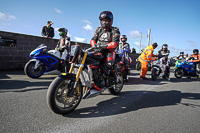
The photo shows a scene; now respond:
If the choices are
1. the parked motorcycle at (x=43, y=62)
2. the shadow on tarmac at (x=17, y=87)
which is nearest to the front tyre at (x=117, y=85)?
the shadow on tarmac at (x=17, y=87)

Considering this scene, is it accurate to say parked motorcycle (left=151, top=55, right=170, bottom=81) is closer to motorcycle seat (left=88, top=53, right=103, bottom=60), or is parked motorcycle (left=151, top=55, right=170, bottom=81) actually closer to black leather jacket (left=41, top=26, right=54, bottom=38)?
motorcycle seat (left=88, top=53, right=103, bottom=60)

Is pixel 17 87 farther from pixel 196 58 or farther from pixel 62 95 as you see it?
pixel 196 58

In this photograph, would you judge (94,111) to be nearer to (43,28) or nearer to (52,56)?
(52,56)

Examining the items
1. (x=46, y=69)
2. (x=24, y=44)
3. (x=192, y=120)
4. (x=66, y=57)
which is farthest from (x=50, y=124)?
(x=24, y=44)

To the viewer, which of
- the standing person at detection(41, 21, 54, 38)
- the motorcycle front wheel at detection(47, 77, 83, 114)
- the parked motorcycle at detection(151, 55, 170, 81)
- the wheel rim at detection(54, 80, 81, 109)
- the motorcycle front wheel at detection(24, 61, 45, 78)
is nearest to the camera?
the motorcycle front wheel at detection(47, 77, 83, 114)

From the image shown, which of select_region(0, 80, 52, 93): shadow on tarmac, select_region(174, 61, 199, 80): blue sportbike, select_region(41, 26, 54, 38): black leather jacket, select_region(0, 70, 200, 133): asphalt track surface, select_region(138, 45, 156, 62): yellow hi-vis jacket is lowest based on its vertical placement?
select_region(0, 70, 200, 133): asphalt track surface

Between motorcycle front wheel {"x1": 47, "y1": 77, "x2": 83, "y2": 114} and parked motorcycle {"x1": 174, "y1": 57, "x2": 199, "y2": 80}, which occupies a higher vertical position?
parked motorcycle {"x1": 174, "y1": 57, "x2": 199, "y2": 80}

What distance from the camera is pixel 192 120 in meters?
2.75

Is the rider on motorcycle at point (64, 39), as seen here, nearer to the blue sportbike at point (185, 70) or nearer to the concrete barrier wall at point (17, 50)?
the concrete barrier wall at point (17, 50)

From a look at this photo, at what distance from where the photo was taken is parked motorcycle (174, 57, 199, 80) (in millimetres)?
9656

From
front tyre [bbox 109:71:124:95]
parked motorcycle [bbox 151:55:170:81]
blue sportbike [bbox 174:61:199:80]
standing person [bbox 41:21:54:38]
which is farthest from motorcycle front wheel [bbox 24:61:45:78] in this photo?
blue sportbike [bbox 174:61:199:80]

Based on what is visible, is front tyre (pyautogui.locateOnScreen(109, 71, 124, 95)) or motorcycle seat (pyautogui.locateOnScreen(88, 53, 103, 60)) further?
front tyre (pyautogui.locateOnScreen(109, 71, 124, 95))

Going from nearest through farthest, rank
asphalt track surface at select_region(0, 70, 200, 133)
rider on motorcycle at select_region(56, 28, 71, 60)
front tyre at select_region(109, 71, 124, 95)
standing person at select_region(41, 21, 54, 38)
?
asphalt track surface at select_region(0, 70, 200, 133), front tyre at select_region(109, 71, 124, 95), rider on motorcycle at select_region(56, 28, 71, 60), standing person at select_region(41, 21, 54, 38)

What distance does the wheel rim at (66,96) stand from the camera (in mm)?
2555
